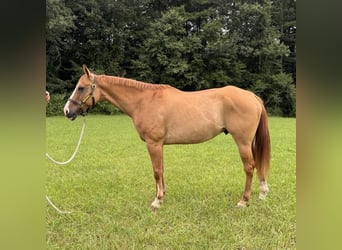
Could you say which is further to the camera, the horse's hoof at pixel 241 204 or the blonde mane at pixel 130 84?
the blonde mane at pixel 130 84

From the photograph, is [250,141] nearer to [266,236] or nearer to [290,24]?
[266,236]

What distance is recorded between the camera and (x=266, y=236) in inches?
72.7

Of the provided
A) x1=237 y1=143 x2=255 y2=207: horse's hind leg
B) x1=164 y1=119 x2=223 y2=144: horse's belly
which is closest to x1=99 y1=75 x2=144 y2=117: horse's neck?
x1=164 y1=119 x2=223 y2=144: horse's belly

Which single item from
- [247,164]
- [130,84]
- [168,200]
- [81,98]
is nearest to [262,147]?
[247,164]

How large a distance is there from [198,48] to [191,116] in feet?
2.03

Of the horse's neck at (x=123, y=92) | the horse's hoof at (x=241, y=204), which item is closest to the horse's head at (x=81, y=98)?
the horse's neck at (x=123, y=92)

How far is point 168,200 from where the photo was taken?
2.57 meters

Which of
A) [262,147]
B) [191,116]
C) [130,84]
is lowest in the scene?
[262,147]

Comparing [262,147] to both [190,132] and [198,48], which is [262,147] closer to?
[190,132]

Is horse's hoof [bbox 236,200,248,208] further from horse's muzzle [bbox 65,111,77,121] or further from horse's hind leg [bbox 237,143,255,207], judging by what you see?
horse's muzzle [bbox 65,111,77,121]

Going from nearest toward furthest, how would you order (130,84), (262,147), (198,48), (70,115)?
(70,115)
(262,147)
(130,84)
(198,48)

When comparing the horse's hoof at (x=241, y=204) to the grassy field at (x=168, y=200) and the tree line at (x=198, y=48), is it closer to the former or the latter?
the grassy field at (x=168, y=200)

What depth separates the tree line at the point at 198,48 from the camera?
2404mm

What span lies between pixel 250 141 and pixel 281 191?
0.58m
